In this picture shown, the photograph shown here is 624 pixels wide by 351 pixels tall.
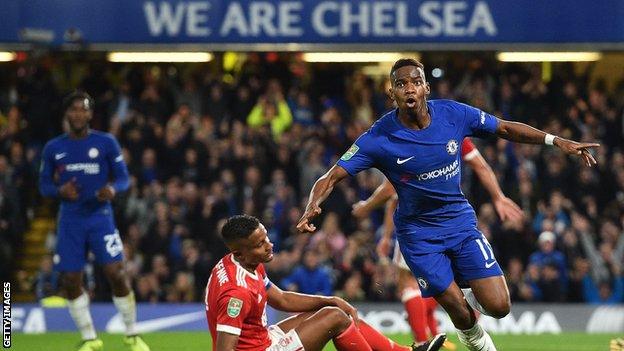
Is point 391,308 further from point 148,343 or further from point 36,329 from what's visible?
point 36,329

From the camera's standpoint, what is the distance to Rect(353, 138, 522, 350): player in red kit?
10.3 metres

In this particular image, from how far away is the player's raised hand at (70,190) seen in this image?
11.5 metres

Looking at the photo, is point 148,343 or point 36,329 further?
point 36,329

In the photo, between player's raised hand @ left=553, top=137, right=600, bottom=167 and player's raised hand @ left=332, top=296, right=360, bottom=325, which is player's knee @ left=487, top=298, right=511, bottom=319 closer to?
player's raised hand @ left=332, top=296, right=360, bottom=325

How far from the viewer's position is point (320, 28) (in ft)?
59.0

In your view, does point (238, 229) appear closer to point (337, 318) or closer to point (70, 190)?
point (337, 318)

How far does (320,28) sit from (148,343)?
240 inches

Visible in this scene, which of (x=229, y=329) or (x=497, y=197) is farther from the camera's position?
(x=497, y=197)

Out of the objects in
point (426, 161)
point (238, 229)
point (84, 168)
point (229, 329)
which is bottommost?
point (229, 329)

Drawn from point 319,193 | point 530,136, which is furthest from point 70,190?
point 530,136

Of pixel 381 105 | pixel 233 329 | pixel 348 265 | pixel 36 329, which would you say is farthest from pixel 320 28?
pixel 233 329

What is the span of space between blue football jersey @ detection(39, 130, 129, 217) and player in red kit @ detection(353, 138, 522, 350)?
2.27 m

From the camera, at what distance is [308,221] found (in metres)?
8.02

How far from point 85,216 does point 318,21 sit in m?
7.10
